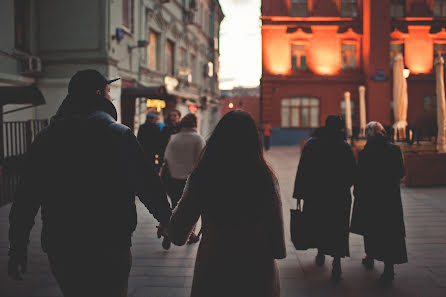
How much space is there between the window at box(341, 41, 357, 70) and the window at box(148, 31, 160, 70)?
639 inches

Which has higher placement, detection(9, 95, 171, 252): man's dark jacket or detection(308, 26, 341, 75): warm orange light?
detection(308, 26, 341, 75): warm orange light

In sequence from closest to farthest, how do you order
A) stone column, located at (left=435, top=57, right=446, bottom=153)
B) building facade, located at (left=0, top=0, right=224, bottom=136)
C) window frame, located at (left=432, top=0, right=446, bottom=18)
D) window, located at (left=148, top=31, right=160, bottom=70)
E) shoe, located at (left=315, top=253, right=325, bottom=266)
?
shoe, located at (left=315, top=253, right=325, bottom=266), stone column, located at (left=435, top=57, right=446, bottom=153), building facade, located at (left=0, top=0, right=224, bottom=136), window, located at (left=148, top=31, right=160, bottom=70), window frame, located at (left=432, top=0, right=446, bottom=18)

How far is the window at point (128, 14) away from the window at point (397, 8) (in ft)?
73.6

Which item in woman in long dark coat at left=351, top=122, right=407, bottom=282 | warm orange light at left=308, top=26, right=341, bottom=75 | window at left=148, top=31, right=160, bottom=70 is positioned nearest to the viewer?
woman in long dark coat at left=351, top=122, right=407, bottom=282

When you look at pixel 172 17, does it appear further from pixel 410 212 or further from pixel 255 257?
pixel 255 257

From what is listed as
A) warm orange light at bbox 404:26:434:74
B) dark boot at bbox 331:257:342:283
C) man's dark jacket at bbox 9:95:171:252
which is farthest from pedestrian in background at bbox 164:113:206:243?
warm orange light at bbox 404:26:434:74

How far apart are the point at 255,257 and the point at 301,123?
2782 cm

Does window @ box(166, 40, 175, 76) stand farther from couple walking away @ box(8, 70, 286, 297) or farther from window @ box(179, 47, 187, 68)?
couple walking away @ box(8, 70, 286, 297)

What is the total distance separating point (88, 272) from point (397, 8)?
108 feet

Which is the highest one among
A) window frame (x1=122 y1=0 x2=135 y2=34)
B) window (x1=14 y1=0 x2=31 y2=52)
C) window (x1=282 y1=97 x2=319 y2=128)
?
window frame (x1=122 y1=0 x2=135 y2=34)

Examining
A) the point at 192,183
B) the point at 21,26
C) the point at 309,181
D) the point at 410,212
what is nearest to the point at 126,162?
the point at 192,183

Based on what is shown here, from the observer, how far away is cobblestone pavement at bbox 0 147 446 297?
438cm

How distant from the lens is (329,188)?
16.4ft

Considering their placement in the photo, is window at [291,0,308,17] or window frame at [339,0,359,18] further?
window frame at [339,0,359,18]
